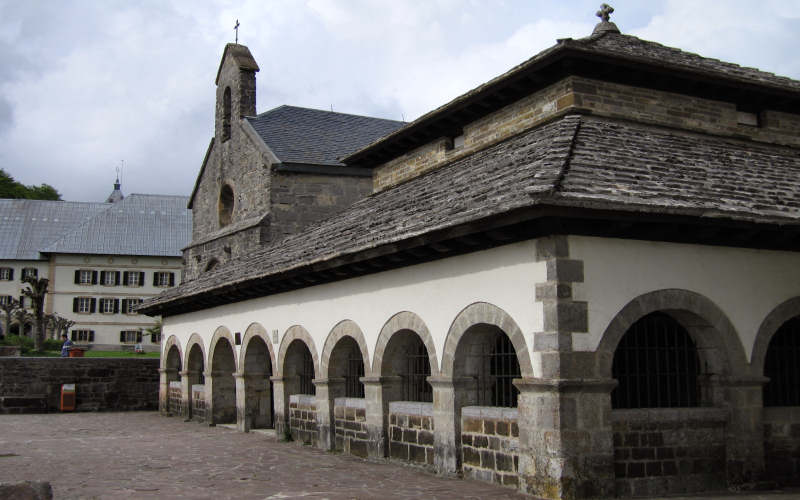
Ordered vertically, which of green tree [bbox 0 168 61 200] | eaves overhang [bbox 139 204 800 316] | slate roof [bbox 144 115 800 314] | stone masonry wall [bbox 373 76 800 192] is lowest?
eaves overhang [bbox 139 204 800 316]

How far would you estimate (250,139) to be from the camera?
74.0 feet

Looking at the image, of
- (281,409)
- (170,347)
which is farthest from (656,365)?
(170,347)

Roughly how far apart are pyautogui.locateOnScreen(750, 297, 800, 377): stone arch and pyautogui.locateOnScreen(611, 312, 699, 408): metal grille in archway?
628mm

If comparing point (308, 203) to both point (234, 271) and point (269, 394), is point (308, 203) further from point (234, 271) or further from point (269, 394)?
point (269, 394)

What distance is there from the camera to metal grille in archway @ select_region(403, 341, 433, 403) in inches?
460

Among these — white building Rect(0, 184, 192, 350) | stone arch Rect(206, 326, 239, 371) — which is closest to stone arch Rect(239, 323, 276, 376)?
stone arch Rect(206, 326, 239, 371)

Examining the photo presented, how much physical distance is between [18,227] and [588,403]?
178 ft

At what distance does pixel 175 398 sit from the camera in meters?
21.3

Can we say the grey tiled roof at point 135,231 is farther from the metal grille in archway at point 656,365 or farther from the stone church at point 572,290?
the metal grille in archway at point 656,365

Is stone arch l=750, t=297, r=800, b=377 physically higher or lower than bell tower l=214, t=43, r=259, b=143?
lower

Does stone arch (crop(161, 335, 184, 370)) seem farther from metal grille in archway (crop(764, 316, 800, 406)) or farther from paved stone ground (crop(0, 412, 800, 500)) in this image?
metal grille in archway (crop(764, 316, 800, 406))

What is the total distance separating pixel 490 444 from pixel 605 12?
845 cm

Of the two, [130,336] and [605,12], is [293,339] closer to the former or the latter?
[605,12]

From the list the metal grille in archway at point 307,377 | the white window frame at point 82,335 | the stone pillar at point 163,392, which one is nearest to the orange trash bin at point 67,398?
the stone pillar at point 163,392
